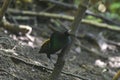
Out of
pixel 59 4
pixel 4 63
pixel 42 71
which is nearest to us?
pixel 4 63

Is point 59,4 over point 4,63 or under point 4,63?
over

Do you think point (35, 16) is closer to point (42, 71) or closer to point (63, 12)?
point (63, 12)

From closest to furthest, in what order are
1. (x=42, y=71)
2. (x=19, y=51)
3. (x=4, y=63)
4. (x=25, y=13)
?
(x=4, y=63)
(x=42, y=71)
(x=19, y=51)
(x=25, y=13)

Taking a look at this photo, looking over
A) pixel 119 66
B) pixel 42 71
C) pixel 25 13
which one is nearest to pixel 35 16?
pixel 25 13

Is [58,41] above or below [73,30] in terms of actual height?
below

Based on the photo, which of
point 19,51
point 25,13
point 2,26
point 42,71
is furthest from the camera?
point 25,13

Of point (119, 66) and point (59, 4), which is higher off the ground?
point (59, 4)

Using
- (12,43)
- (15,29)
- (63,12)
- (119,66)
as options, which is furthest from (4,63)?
(63,12)

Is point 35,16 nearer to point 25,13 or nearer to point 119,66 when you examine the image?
point 25,13

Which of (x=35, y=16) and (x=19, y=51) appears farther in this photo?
(x=35, y=16)
